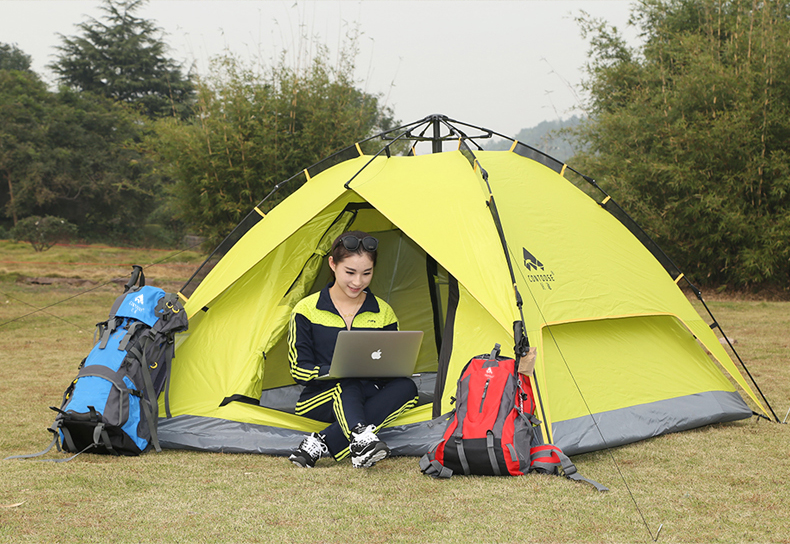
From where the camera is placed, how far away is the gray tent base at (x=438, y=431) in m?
2.78

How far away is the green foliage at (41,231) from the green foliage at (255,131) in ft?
27.8

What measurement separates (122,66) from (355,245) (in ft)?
79.8

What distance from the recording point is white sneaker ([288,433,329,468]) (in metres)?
2.68

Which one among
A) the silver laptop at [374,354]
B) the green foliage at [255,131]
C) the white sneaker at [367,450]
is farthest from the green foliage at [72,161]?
the white sneaker at [367,450]

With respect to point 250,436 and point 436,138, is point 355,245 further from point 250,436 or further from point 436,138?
point 436,138

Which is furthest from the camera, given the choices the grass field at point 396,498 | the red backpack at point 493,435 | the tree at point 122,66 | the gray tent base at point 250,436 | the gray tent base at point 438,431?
the tree at point 122,66

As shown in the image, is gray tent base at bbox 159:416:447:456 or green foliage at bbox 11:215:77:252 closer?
gray tent base at bbox 159:416:447:456

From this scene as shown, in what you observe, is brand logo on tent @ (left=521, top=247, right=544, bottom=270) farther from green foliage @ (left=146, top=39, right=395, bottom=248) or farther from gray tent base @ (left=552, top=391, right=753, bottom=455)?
green foliage @ (left=146, top=39, right=395, bottom=248)

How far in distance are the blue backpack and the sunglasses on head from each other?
0.89m

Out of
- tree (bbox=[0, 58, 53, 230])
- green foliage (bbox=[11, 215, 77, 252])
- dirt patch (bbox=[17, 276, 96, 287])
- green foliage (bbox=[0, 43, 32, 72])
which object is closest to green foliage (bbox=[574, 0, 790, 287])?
dirt patch (bbox=[17, 276, 96, 287])

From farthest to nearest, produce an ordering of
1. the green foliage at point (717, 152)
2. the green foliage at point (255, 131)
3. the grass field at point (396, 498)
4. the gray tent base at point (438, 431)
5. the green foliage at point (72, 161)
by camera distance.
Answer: the green foliage at point (72, 161)
the green foliage at point (255, 131)
the green foliage at point (717, 152)
the gray tent base at point (438, 431)
the grass field at point (396, 498)

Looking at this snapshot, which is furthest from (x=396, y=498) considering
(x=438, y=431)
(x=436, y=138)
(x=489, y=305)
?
(x=436, y=138)

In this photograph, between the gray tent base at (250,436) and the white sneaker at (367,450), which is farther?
the gray tent base at (250,436)

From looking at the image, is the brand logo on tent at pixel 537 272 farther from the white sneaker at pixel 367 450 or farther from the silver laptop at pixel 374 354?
the white sneaker at pixel 367 450
